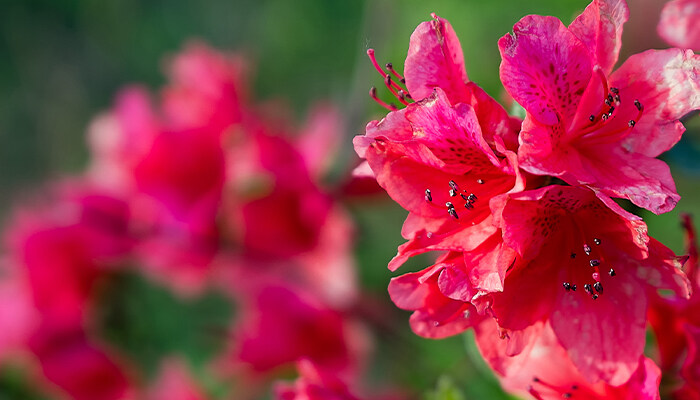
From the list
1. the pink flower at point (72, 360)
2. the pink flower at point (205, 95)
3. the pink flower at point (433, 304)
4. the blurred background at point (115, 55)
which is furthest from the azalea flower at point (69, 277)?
the blurred background at point (115, 55)

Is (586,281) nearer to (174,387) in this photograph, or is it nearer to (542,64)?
(542,64)

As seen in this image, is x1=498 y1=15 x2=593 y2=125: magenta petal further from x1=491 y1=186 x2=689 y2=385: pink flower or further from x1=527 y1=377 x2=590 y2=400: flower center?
x1=527 y1=377 x2=590 y2=400: flower center

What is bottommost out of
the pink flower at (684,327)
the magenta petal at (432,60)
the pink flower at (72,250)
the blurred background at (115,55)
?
the pink flower at (684,327)

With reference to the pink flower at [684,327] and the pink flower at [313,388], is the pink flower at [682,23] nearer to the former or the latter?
the pink flower at [684,327]

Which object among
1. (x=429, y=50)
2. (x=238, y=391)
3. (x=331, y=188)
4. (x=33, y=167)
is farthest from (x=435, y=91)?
(x=33, y=167)

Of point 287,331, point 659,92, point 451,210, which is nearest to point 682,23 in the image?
point 659,92

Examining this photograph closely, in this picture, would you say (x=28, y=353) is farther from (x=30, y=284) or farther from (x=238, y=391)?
(x=238, y=391)
